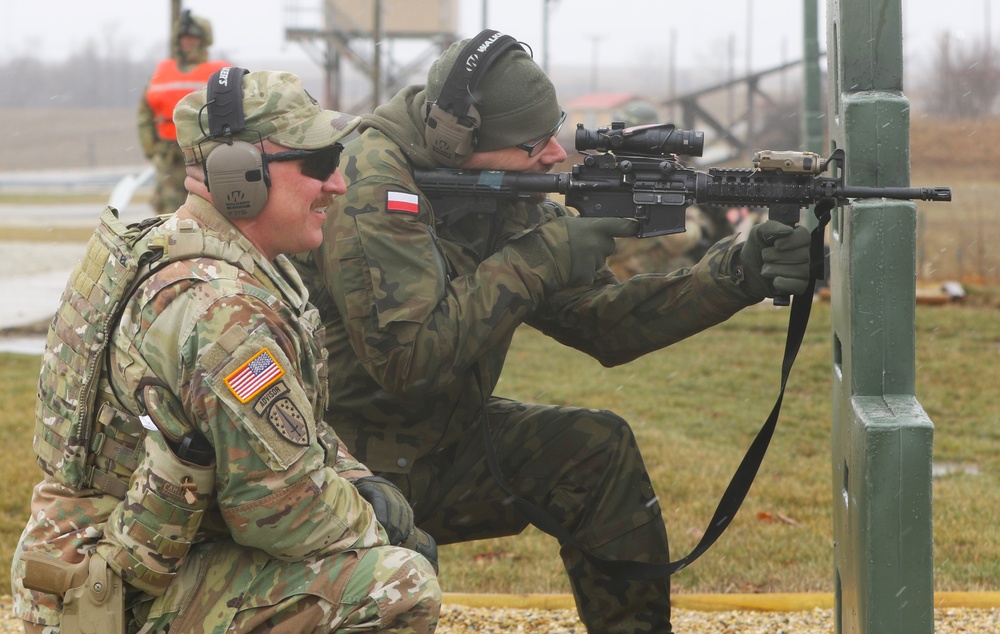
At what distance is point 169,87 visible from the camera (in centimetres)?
952

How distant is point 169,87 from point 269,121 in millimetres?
7167

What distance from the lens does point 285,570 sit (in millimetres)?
2746

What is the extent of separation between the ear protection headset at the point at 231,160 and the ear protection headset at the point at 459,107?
2.86 ft

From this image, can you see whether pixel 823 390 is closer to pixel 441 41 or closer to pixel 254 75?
pixel 254 75

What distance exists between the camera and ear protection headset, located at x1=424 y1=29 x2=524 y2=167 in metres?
3.55

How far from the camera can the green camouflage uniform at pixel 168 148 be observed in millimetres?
9781

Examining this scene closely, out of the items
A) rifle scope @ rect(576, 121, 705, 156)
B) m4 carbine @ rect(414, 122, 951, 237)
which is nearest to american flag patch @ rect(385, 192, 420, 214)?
m4 carbine @ rect(414, 122, 951, 237)

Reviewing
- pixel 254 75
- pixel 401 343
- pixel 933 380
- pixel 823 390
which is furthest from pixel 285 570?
pixel 933 380

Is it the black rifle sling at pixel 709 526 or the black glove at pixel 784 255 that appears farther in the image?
the black rifle sling at pixel 709 526

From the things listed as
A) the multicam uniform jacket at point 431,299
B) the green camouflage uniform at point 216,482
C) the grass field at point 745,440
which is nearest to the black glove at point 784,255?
the multicam uniform jacket at point 431,299

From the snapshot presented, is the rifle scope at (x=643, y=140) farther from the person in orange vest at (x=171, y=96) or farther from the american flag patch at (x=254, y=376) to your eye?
the person in orange vest at (x=171, y=96)

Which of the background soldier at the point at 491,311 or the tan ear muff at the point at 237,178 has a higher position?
the tan ear muff at the point at 237,178

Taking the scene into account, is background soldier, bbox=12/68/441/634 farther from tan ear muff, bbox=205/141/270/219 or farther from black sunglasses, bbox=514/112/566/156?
black sunglasses, bbox=514/112/566/156

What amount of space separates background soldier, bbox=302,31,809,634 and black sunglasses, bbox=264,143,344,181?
1.91 ft
